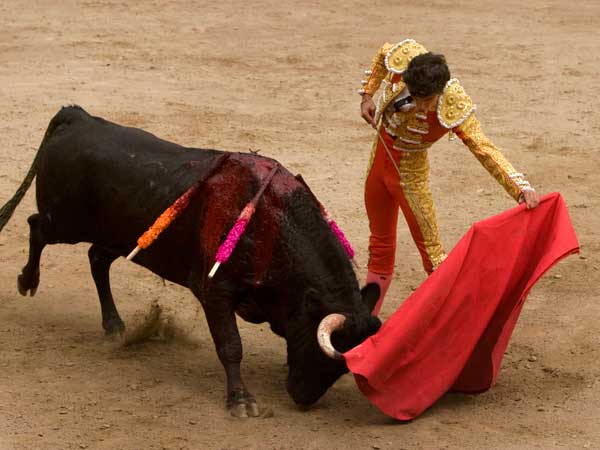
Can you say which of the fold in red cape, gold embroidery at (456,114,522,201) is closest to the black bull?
the fold in red cape

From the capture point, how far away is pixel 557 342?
669cm

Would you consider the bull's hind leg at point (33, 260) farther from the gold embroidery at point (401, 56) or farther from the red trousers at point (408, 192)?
the gold embroidery at point (401, 56)

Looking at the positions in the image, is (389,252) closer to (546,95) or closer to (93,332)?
(93,332)

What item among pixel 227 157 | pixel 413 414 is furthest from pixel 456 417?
pixel 227 157

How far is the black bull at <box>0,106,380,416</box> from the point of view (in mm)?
5824

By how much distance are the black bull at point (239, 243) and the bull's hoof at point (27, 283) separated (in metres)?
0.70

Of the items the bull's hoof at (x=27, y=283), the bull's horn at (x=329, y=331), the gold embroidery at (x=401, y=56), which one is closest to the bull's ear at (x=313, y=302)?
the bull's horn at (x=329, y=331)

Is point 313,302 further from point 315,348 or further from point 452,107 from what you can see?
point 452,107

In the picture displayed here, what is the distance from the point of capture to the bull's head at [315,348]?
578 centimetres

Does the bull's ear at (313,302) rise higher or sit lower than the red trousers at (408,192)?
lower

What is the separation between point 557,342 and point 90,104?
502cm

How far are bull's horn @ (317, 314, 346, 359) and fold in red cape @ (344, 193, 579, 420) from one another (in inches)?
3.5

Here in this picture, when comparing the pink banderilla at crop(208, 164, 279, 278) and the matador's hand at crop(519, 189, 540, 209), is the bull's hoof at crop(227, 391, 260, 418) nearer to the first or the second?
the pink banderilla at crop(208, 164, 279, 278)

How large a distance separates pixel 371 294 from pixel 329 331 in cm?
50
